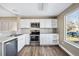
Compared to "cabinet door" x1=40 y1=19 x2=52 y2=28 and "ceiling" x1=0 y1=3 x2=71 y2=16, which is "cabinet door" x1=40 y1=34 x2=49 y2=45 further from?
"ceiling" x1=0 y1=3 x2=71 y2=16

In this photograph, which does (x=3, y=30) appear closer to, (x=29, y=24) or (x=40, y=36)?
(x=29, y=24)

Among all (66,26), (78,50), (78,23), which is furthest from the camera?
(66,26)

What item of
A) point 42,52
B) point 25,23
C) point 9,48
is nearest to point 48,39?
point 25,23

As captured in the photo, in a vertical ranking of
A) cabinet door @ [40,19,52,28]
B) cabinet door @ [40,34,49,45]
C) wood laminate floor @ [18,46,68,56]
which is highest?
cabinet door @ [40,19,52,28]

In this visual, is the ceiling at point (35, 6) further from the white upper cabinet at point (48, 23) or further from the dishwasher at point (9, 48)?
the white upper cabinet at point (48, 23)

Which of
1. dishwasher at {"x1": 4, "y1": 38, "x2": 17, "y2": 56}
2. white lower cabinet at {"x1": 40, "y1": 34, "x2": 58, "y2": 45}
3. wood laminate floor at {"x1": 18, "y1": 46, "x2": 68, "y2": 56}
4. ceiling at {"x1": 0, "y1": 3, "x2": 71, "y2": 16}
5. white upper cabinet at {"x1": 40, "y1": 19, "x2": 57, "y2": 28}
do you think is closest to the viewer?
dishwasher at {"x1": 4, "y1": 38, "x2": 17, "y2": 56}

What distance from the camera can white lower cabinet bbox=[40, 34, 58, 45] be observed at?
28.1 ft

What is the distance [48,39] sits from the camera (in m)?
8.59

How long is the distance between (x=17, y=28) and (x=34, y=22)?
1.36 m

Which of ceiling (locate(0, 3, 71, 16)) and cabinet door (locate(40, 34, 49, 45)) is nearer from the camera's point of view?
ceiling (locate(0, 3, 71, 16))

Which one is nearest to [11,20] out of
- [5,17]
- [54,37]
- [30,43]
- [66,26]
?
[5,17]

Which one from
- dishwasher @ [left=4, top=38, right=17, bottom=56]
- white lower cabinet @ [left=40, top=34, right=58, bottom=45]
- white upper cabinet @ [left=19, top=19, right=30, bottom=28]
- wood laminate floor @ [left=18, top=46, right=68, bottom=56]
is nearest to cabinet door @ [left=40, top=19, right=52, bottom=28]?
white lower cabinet @ [left=40, top=34, right=58, bottom=45]

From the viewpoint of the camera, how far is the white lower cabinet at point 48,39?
855cm

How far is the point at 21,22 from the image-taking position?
905cm
